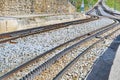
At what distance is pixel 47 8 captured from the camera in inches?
1347

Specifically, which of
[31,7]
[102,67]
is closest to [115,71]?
[102,67]

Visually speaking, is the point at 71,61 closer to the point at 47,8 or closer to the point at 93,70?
the point at 93,70

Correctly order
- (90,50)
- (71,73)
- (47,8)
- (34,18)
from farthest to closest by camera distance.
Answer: (47,8) < (34,18) < (90,50) < (71,73)

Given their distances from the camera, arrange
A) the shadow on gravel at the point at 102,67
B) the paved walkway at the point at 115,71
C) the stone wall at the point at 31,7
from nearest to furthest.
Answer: the paved walkway at the point at 115,71 < the shadow on gravel at the point at 102,67 < the stone wall at the point at 31,7

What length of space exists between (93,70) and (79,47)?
3.50 meters

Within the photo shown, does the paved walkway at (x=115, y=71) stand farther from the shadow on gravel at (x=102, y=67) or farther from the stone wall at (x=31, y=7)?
the stone wall at (x=31, y=7)

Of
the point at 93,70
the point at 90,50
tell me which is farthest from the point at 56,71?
the point at 90,50

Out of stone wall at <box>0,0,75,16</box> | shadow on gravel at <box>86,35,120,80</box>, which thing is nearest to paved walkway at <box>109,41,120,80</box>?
shadow on gravel at <box>86,35,120,80</box>

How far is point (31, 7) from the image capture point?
30.0m

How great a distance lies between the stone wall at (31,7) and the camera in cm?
2538

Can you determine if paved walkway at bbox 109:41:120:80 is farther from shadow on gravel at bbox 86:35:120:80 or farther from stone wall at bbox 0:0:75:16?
stone wall at bbox 0:0:75:16

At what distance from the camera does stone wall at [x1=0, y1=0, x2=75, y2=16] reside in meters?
25.4

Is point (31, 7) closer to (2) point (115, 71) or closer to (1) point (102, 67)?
(1) point (102, 67)

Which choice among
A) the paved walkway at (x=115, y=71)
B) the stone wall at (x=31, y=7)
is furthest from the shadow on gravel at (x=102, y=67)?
the stone wall at (x=31, y=7)
